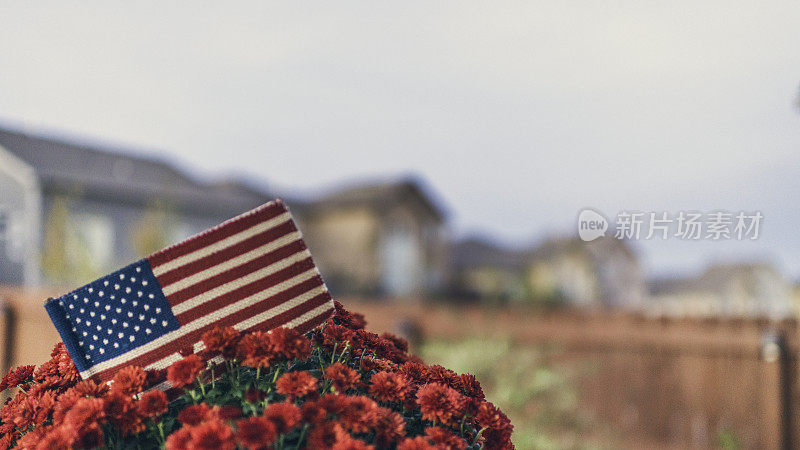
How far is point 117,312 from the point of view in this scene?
187 centimetres

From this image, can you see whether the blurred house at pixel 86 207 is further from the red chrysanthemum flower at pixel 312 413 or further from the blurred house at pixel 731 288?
the blurred house at pixel 731 288

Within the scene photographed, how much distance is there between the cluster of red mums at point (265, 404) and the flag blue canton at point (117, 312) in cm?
10

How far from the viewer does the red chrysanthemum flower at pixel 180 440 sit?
1580 millimetres

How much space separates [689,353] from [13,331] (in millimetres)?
8894

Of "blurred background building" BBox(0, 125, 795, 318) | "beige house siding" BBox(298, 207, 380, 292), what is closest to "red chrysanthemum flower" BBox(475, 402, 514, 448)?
"blurred background building" BBox(0, 125, 795, 318)

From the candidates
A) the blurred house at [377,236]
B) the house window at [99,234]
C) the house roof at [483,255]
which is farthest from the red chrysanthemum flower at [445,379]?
the house roof at [483,255]

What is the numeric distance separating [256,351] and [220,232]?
339mm

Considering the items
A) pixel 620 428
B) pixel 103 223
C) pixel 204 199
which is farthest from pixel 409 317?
pixel 204 199

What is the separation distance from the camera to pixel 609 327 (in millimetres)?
7977

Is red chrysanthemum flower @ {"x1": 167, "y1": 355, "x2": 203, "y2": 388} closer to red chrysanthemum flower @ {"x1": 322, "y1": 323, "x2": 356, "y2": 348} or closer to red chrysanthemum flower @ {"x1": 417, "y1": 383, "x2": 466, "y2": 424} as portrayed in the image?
red chrysanthemum flower @ {"x1": 322, "y1": 323, "x2": 356, "y2": 348}

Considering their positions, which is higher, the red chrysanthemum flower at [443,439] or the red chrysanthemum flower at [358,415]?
the red chrysanthemum flower at [358,415]

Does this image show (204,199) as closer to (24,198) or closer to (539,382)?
(24,198)

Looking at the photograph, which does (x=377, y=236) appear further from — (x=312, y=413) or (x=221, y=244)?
(x=312, y=413)

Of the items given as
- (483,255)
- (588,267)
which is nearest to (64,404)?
(588,267)
